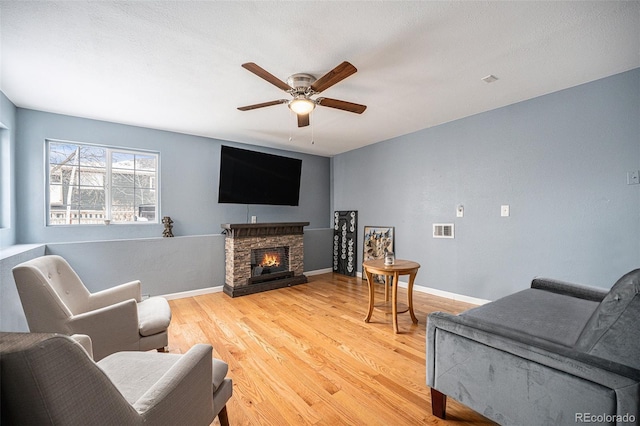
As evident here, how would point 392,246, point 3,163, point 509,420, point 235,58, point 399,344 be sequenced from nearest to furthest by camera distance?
point 509,420
point 235,58
point 399,344
point 3,163
point 392,246

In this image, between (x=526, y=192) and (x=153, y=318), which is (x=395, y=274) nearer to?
(x=526, y=192)

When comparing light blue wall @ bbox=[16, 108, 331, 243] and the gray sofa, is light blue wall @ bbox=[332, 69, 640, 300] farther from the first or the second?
light blue wall @ bbox=[16, 108, 331, 243]

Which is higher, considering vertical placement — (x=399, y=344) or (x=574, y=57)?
(x=574, y=57)

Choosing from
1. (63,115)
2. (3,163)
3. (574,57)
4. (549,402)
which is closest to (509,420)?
(549,402)

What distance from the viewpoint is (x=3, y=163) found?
9.73ft

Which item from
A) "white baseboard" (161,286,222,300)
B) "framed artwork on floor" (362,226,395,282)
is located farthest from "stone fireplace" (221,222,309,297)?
"framed artwork on floor" (362,226,395,282)

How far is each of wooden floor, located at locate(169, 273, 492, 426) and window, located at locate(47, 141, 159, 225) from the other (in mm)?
1594

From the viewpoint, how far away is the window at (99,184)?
3.51 metres

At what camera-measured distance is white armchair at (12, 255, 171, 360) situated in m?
1.59

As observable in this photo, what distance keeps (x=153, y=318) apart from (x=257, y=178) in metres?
2.94

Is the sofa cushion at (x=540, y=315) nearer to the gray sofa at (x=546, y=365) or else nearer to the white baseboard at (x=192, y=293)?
the gray sofa at (x=546, y=365)

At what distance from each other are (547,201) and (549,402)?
2604mm

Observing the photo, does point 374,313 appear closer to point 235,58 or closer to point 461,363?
point 461,363

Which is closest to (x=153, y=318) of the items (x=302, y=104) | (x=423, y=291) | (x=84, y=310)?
(x=84, y=310)
